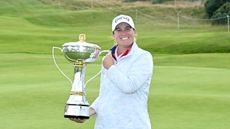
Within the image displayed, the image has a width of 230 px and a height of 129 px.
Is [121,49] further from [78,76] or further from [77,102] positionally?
[77,102]

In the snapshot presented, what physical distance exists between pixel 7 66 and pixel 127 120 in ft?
50.9

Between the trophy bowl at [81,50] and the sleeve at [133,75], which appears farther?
the trophy bowl at [81,50]

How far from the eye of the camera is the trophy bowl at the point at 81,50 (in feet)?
16.6

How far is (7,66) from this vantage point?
20203mm

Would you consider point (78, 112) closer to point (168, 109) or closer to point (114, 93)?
point (114, 93)

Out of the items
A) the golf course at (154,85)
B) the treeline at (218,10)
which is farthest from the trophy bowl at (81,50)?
the treeline at (218,10)

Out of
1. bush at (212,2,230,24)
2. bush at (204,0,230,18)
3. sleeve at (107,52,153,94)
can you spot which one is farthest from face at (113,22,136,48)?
bush at (204,0,230,18)

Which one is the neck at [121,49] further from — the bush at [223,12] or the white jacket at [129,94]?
the bush at [223,12]

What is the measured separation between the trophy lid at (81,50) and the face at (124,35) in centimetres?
18

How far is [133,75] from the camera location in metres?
5.00

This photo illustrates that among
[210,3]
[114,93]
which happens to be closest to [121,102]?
[114,93]

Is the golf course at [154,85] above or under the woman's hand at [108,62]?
under

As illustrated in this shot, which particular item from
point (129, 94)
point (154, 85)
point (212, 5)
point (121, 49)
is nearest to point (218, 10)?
point (212, 5)

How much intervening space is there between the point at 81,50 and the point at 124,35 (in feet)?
1.19
